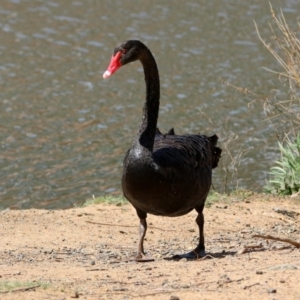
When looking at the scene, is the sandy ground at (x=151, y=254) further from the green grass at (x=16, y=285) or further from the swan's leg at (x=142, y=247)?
the swan's leg at (x=142, y=247)

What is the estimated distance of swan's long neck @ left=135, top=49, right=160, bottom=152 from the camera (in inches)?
273

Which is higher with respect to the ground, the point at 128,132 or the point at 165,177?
the point at 165,177

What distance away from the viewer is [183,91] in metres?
16.3

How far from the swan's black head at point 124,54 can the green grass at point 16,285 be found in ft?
6.17

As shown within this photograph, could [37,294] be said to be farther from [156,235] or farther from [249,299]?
[156,235]

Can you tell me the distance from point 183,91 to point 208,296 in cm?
1145

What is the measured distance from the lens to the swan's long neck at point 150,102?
6940mm

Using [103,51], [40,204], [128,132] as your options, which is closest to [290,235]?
[40,204]

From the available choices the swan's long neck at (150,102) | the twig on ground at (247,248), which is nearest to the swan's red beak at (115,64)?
the swan's long neck at (150,102)

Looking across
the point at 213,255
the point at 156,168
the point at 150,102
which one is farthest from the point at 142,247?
the point at 150,102

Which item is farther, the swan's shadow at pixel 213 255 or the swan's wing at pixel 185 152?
the swan's shadow at pixel 213 255

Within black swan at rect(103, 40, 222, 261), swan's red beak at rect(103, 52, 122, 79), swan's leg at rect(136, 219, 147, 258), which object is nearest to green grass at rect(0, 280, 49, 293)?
black swan at rect(103, 40, 222, 261)

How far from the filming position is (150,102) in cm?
719

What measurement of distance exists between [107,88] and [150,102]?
9.34 metres
